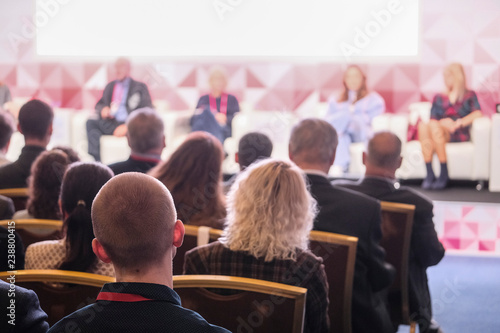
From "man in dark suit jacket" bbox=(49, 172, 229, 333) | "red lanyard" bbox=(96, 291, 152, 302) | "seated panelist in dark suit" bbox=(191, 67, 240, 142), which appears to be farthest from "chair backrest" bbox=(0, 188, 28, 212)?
"seated panelist in dark suit" bbox=(191, 67, 240, 142)

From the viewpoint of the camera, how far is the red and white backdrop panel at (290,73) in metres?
7.12

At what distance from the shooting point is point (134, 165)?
3648mm

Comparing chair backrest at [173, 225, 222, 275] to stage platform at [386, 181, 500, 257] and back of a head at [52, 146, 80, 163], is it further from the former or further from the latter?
stage platform at [386, 181, 500, 257]

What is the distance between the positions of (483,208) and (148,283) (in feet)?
16.3

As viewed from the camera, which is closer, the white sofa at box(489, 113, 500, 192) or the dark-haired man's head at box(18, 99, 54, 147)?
the dark-haired man's head at box(18, 99, 54, 147)

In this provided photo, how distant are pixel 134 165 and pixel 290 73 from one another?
14.3 ft

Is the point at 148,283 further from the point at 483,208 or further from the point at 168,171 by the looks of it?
the point at 483,208

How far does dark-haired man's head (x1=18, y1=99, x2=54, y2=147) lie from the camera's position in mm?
3639

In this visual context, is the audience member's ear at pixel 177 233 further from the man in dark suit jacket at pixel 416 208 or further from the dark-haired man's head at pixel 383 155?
the dark-haired man's head at pixel 383 155

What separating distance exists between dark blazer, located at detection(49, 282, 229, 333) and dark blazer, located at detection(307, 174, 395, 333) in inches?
57.6

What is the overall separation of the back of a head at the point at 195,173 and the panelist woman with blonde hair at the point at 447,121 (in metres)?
3.80

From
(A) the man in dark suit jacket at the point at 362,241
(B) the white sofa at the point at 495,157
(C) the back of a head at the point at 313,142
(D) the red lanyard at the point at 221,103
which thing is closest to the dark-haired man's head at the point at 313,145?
(C) the back of a head at the point at 313,142

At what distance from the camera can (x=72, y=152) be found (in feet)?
10.0

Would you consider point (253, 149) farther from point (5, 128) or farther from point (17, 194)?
point (5, 128)
